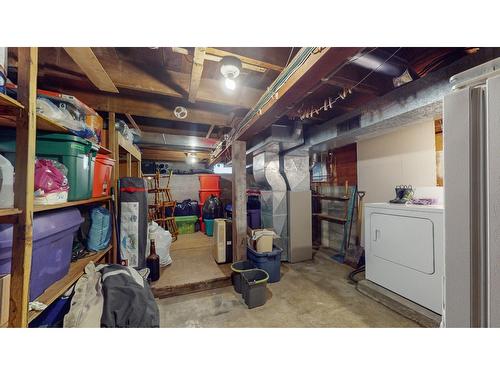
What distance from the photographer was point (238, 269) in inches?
104

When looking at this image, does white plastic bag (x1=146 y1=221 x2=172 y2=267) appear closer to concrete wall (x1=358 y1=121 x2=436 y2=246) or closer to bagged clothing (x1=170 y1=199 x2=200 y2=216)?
bagged clothing (x1=170 y1=199 x2=200 y2=216)

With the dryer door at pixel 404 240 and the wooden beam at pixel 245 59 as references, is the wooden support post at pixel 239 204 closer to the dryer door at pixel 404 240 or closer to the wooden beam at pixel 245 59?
the wooden beam at pixel 245 59

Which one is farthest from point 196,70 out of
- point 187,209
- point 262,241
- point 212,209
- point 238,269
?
point 187,209

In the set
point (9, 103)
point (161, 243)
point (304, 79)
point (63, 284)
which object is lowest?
point (161, 243)

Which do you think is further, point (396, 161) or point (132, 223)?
point (396, 161)

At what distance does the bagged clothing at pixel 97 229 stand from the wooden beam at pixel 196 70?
156 centimetres

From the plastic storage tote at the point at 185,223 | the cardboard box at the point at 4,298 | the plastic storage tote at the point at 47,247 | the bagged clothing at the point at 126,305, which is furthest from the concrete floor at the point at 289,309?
the plastic storage tote at the point at 185,223

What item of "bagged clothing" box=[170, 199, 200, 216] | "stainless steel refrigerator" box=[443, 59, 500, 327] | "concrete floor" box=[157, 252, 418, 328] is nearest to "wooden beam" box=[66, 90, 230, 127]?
"concrete floor" box=[157, 252, 418, 328]

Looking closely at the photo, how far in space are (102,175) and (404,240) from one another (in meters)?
3.38

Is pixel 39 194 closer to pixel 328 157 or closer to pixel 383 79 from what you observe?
pixel 383 79

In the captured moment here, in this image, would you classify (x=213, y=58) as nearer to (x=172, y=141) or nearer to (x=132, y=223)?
(x=132, y=223)

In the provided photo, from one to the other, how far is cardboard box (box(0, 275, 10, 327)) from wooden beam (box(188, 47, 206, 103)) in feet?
5.50

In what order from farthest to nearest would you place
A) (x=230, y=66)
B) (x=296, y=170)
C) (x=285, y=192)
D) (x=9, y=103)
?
(x=296, y=170) < (x=285, y=192) < (x=230, y=66) < (x=9, y=103)
